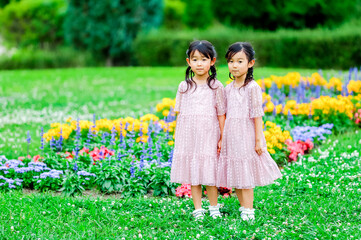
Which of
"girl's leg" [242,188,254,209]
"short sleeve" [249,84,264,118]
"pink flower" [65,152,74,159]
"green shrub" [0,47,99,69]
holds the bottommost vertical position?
"girl's leg" [242,188,254,209]

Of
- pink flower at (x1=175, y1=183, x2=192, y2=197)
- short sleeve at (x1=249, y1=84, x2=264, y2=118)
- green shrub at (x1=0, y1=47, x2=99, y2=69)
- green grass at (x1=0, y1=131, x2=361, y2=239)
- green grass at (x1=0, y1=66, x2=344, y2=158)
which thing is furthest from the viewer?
green shrub at (x1=0, y1=47, x2=99, y2=69)

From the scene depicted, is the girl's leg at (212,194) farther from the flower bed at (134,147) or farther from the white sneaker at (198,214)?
the flower bed at (134,147)

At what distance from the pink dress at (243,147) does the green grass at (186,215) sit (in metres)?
0.33

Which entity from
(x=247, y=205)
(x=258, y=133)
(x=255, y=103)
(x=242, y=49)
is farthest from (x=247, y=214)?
(x=242, y=49)

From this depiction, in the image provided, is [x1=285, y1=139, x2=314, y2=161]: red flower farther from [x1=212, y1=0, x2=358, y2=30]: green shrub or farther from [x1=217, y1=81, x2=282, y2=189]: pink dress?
[x1=212, y1=0, x2=358, y2=30]: green shrub

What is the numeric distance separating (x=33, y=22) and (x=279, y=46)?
1638cm

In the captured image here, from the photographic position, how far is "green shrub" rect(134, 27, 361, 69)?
17.3 meters

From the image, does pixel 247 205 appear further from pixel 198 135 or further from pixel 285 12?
pixel 285 12

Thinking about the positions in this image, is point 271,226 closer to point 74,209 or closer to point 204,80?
point 204,80

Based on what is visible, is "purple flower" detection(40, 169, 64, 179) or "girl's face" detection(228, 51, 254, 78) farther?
"purple flower" detection(40, 169, 64, 179)

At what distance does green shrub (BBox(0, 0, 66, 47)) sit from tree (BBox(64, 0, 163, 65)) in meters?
Answer: 6.50

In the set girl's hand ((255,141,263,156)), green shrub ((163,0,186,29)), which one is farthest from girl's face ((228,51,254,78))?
green shrub ((163,0,186,29))

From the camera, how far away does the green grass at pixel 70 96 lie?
7668mm

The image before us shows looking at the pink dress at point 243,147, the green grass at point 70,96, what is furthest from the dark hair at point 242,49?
the green grass at point 70,96
